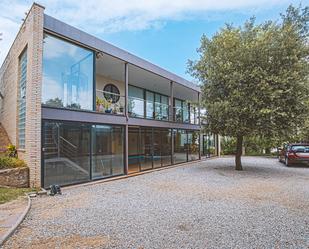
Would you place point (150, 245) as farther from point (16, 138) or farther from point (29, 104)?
point (16, 138)

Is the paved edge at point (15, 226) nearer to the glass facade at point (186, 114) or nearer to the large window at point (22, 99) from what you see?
the large window at point (22, 99)

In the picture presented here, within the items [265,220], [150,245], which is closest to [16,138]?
[150,245]

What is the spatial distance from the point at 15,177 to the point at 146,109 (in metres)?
8.14

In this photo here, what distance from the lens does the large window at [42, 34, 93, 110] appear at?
28.1 ft

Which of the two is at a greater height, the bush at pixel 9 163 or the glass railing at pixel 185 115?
the glass railing at pixel 185 115

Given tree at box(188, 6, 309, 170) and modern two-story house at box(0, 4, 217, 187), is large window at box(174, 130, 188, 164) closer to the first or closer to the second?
modern two-story house at box(0, 4, 217, 187)

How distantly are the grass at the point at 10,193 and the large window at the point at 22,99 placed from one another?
178 centimetres

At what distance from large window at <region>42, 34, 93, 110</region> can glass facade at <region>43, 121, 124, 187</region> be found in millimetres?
857

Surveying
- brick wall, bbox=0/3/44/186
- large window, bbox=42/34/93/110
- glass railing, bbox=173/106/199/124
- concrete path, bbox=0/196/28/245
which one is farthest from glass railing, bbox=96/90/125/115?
concrete path, bbox=0/196/28/245

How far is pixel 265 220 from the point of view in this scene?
5.28 meters

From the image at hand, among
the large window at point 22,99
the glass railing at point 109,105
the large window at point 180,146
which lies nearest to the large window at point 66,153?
the large window at point 22,99

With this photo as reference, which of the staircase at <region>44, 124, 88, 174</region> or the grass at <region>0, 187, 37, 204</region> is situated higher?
the staircase at <region>44, 124, 88, 174</region>

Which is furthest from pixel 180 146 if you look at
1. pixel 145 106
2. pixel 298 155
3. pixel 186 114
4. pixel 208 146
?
pixel 298 155

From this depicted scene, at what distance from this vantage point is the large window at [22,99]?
893cm
